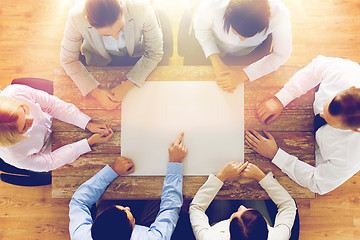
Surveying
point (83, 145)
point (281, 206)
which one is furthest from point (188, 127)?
point (281, 206)

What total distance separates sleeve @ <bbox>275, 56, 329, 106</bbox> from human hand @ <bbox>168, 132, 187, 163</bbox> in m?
0.55

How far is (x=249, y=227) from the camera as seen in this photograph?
118 cm

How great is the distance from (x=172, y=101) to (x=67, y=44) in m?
0.62

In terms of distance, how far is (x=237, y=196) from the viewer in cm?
130

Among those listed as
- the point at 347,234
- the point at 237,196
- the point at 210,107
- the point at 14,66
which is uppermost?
the point at 210,107

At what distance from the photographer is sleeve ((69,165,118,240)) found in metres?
1.27

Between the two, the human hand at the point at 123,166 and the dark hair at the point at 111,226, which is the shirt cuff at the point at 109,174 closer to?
the human hand at the point at 123,166

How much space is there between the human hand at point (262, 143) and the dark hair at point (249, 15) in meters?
0.51

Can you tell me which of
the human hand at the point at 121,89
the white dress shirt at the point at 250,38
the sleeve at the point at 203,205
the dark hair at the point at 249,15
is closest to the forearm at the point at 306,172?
the sleeve at the point at 203,205

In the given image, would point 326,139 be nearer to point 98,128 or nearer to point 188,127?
point 188,127

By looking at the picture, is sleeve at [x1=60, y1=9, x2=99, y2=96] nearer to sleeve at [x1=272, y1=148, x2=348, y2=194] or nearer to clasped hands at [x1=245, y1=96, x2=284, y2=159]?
clasped hands at [x1=245, y1=96, x2=284, y2=159]

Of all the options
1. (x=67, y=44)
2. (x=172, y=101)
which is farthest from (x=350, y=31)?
(x=67, y=44)

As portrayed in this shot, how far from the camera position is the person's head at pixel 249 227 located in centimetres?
117

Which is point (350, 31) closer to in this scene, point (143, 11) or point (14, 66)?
point (143, 11)
